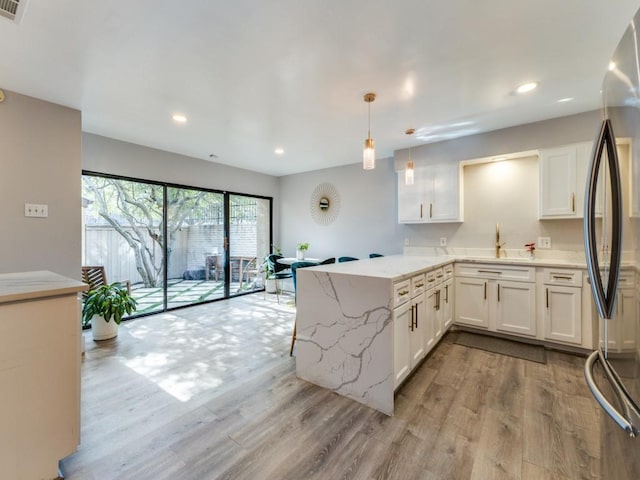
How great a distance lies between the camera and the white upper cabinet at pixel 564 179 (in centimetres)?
286

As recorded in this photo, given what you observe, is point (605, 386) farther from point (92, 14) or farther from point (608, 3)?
point (92, 14)

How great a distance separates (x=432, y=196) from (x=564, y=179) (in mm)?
1385

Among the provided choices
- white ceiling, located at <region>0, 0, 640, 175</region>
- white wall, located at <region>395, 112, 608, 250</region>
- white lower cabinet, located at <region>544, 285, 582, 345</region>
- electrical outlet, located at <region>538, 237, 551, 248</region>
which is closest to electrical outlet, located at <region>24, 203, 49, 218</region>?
white ceiling, located at <region>0, 0, 640, 175</region>

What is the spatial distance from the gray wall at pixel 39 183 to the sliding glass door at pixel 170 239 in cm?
96

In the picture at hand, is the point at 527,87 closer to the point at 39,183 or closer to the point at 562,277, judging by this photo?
the point at 562,277

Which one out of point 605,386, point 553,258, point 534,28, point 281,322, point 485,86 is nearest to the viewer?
point 605,386

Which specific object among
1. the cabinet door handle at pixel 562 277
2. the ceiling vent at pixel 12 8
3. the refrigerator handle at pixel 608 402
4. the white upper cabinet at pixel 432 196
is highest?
the ceiling vent at pixel 12 8

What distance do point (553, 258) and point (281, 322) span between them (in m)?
3.45

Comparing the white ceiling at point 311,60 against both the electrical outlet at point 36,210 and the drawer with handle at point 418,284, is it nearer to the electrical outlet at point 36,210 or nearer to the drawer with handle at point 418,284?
the electrical outlet at point 36,210

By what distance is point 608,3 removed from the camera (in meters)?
1.52

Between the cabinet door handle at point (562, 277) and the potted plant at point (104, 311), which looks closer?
the cabinet door handle at point (562, 277)

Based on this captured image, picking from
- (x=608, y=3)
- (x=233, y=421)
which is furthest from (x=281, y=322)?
(x=608, y=3)

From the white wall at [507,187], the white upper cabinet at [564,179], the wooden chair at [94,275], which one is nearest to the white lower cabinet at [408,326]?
the white wall at [507,187]

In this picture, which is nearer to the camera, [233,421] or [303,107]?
[233,421]
